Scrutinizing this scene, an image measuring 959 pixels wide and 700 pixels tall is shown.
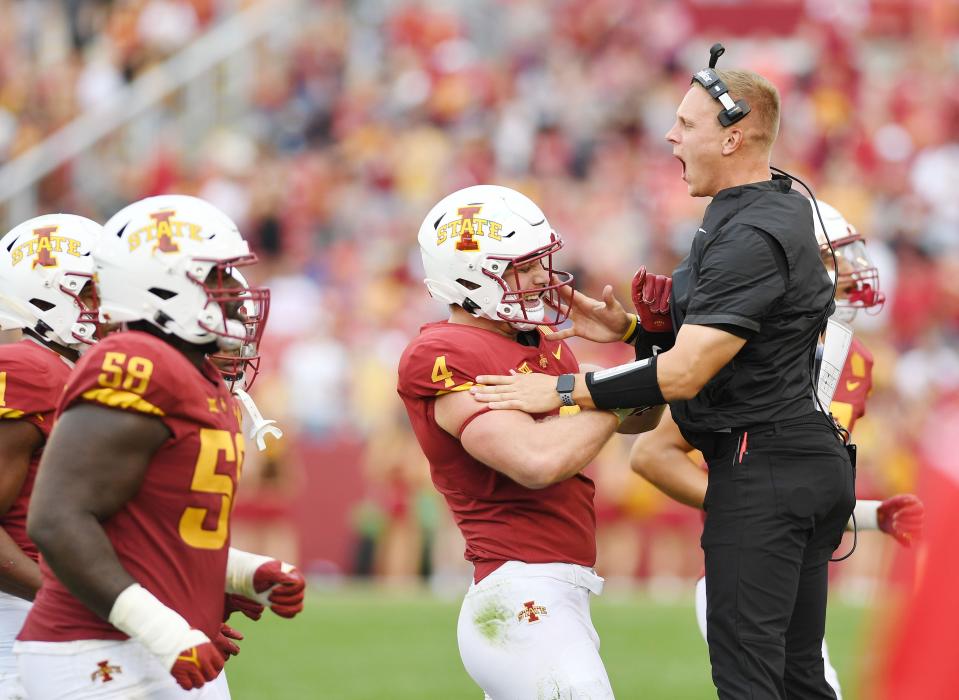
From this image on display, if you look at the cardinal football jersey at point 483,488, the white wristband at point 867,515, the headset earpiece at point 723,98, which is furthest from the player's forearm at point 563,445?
the white wristband at point 867,515

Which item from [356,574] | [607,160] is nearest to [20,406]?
[356,574]

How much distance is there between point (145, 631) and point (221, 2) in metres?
15.6

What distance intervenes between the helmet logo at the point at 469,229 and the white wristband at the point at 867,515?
5.96 ft

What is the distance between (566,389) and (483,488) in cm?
40

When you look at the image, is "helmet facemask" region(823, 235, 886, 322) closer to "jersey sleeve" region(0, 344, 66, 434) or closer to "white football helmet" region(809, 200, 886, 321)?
Result: "white football helmet" region(809, 200, 886, 321)

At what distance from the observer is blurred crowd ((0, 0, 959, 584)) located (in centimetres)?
1312

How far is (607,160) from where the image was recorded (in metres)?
15.9

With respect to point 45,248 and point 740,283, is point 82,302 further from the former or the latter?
point 740,283

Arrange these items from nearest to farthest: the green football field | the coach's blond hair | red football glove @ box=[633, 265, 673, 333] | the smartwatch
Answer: the smartwatch → the coach's blond hair → red football glove @ box=[633, 265, 673, 333] → the green football field

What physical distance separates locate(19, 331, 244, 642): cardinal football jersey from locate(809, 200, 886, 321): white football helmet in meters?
2.70

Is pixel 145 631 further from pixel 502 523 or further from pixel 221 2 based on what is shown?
pixel 221 2

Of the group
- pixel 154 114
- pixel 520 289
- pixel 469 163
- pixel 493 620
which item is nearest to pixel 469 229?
pixel 520 289

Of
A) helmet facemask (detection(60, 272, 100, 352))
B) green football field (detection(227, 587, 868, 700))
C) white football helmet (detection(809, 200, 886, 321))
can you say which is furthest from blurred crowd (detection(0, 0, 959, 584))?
helmet facemask (detection(60, 272, 100, 352))

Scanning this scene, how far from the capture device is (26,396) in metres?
4.23
